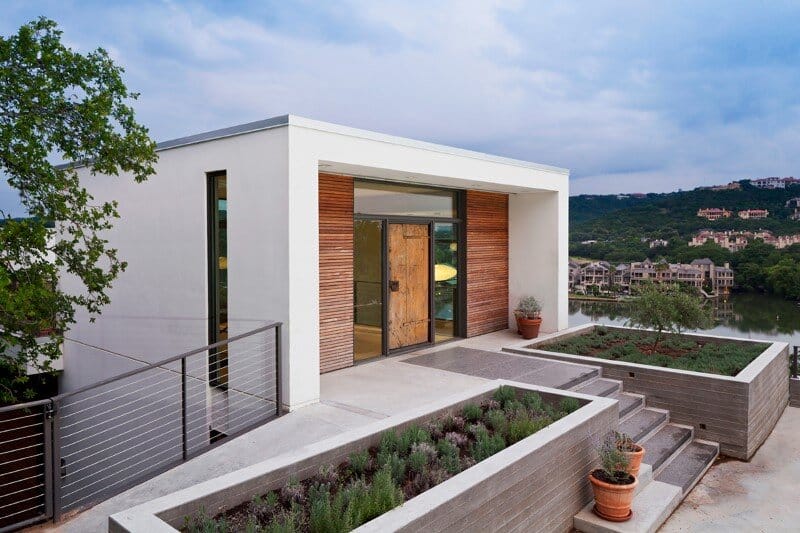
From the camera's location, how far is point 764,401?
7.16 meters

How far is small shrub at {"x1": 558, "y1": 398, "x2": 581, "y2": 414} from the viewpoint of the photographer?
16.2 ft

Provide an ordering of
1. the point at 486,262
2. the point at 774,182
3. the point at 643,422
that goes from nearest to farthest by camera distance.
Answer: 1. the point at 643,422
2. the point at 486,262
3. the point at 774,182

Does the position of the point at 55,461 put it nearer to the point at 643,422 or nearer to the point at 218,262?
A: the point at 218,262

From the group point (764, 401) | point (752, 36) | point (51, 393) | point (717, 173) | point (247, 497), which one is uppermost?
point (752, 36)

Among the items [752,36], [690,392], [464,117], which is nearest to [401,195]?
[690,392]

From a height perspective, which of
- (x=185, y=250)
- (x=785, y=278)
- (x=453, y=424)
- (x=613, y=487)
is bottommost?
(x=613, y=487)

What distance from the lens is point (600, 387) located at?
7094 mm

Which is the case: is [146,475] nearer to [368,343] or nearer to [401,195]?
[368,343]

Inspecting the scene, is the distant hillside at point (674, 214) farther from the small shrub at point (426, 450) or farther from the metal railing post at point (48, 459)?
the metal railing post at point (48, 459)

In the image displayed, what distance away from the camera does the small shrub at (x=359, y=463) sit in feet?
12.2

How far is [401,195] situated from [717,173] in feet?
88.9

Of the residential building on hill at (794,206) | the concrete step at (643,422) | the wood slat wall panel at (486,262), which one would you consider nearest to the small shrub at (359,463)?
the concrete step at (643,422)

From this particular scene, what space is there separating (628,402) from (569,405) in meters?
2.48

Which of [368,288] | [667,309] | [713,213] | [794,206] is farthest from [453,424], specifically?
[794,206]
